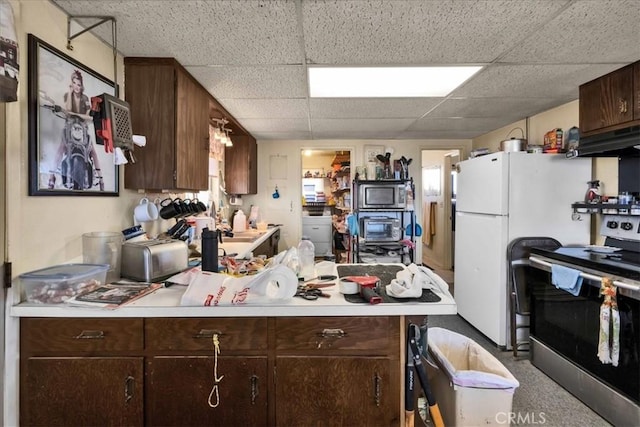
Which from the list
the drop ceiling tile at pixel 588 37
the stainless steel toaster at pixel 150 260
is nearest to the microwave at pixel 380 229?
the drop ceiling tile at pixel 588 37

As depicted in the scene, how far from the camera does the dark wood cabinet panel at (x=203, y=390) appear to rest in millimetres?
1357

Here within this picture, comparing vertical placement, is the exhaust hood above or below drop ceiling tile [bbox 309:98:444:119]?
below

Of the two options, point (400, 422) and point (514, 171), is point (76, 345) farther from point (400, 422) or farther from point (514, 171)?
point (514, 171)

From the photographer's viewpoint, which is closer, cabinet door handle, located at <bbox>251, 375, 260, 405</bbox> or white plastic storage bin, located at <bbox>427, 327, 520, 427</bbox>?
cabinet door handle, located at <bbox>251, 375, 260, 405</bbox>

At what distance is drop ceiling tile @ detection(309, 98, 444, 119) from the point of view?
2.93 meters

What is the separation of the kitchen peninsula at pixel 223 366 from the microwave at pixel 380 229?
3.02 metres

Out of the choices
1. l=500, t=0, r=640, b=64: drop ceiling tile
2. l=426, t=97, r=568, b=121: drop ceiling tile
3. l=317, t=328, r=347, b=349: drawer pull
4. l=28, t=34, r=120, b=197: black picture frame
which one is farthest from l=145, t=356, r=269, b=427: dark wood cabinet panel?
l=426, t=97, r=568, b=121: drop ceiling tile

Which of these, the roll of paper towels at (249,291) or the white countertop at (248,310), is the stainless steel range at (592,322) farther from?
the roll of paper towels at (249,291)

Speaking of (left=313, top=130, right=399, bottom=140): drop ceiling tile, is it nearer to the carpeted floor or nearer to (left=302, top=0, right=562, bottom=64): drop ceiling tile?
(left=302, top=0, right=562, bottom=64): drop ceiling tile

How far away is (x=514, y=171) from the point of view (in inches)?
106

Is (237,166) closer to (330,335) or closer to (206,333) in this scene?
(206,333)

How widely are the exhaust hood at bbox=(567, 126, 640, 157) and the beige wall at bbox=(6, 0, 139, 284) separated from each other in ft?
10.1

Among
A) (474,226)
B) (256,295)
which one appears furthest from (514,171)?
(256,295)

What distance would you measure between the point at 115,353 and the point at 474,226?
9.66ft
